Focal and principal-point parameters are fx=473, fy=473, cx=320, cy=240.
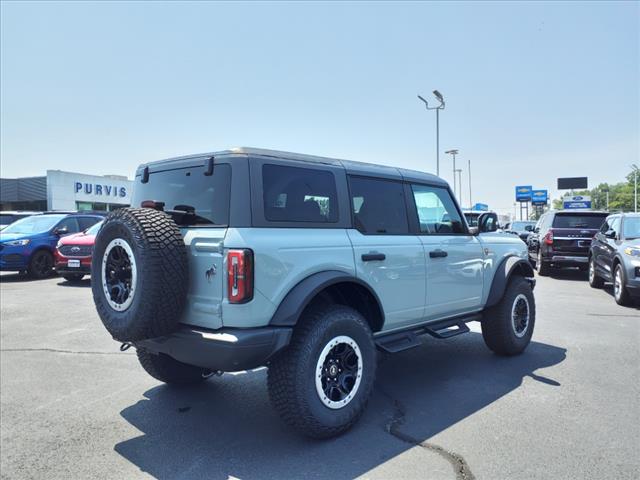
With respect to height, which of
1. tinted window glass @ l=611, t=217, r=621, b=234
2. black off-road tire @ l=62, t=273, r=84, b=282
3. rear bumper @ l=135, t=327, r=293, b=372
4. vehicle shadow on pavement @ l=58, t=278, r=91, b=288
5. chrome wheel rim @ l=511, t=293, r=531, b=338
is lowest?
vehicle shadow on pavement @ l=58, t=278, r=91, b=288

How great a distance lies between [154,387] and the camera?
4.49m

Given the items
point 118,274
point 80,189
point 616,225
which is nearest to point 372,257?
point 118,274

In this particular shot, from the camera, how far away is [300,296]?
3.19m

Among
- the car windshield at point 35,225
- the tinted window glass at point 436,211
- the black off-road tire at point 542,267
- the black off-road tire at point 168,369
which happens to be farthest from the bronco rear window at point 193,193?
the black off-road tire at point 542,267

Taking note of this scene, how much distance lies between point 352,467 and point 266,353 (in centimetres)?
90

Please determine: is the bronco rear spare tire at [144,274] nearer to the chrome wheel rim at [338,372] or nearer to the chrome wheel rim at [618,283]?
the chrome wheel rim at [338,372]

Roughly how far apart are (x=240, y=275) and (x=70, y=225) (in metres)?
12.0

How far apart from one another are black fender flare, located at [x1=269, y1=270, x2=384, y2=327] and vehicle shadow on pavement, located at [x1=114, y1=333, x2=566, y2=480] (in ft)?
2.99

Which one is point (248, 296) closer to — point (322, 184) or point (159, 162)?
point (322, 184)

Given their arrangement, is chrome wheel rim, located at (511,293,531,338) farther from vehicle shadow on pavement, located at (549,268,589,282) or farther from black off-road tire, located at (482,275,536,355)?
vehicle shadow on pavement, located at (549,268,589,282)

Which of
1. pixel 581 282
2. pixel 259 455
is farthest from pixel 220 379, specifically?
pixel 581 282

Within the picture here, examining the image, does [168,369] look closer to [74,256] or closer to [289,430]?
[289,430]

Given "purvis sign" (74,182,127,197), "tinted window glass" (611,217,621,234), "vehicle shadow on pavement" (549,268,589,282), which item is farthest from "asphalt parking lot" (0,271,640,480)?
"purvis sign" (74,182,127,197)

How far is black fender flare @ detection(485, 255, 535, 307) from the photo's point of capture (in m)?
5.20
